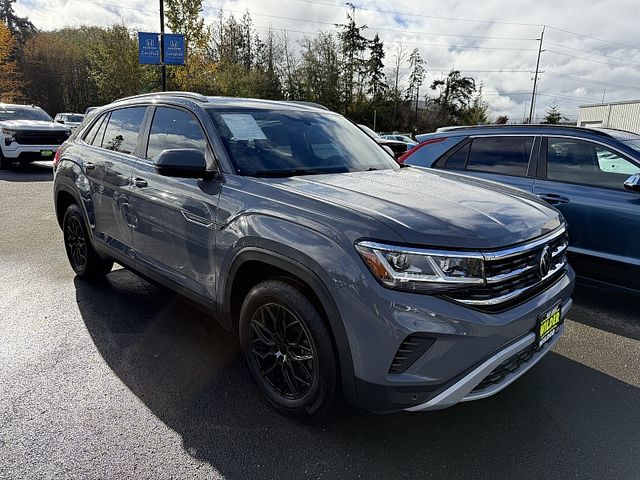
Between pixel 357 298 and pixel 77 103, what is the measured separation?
2095 inches

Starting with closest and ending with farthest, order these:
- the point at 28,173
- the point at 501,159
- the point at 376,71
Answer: the point at 501,159
the point at 28,173
the point at 376,71

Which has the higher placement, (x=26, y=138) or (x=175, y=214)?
(x=26, y=138)

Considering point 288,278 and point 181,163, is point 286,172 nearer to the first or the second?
point 181,163

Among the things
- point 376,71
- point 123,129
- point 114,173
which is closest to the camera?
point 114,173

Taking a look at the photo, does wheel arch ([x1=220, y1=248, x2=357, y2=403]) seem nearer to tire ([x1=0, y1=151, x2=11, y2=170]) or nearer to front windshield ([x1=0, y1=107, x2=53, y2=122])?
tire ([x1=0, y1=151, x2=11, y2=170])

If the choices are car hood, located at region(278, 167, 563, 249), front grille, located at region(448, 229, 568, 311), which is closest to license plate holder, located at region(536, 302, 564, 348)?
front grille, located at region(448, 229, 568, 311)

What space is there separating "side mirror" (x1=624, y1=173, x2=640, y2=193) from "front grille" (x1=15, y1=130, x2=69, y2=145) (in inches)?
513

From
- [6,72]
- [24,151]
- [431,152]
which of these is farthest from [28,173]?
[6,72]

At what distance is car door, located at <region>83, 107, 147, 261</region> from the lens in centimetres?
358

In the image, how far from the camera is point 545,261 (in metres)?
2.38

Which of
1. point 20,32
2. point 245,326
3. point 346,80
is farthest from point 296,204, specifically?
point 20,32

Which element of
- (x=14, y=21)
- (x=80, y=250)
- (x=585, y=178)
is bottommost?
(x=80, y=250)

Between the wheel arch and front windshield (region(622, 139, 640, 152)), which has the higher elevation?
front windshield (region(622, 139, 640, 152))

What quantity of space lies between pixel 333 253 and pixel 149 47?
18383mm
